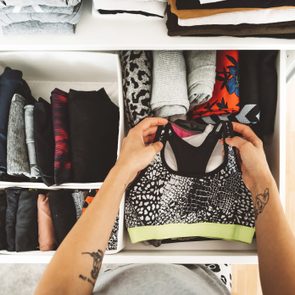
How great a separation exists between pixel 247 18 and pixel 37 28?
0.53m

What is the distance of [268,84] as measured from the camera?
1.17 metres

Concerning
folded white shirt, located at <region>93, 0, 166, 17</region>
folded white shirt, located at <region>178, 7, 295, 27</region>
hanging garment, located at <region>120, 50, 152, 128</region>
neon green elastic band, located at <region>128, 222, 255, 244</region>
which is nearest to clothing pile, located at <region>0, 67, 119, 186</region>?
hanging garment, located at <region>120, 50, 152, 128</region>

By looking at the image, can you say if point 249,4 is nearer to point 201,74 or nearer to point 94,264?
point 201,74

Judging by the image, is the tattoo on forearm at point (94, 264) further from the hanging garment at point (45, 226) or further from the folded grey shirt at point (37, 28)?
the folded grey shirt at point (37, 28)

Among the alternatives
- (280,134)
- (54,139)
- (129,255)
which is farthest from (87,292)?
(280,134)

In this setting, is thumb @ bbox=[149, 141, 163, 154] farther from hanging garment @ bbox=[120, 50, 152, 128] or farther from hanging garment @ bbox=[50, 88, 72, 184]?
hanging garment @ bbox=[50, 88, 72, 184]

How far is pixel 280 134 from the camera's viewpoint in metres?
1.16

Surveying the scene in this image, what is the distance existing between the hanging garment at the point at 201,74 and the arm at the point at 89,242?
9.4 inches

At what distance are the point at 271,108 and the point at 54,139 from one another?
678 mm

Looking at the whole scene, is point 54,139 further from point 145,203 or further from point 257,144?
point 257,144

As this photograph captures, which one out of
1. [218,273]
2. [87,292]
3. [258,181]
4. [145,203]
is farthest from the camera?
[218,273]

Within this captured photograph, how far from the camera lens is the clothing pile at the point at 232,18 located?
860 mm

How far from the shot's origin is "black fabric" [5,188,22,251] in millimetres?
1206

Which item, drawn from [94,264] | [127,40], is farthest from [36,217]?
[127,40]
